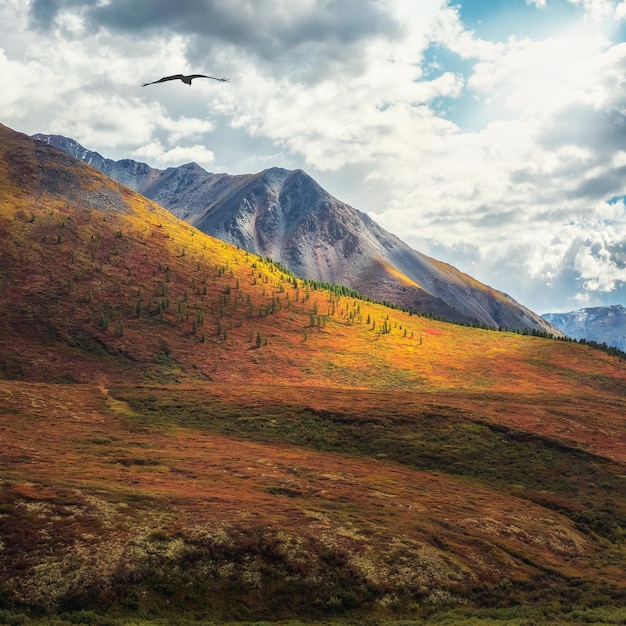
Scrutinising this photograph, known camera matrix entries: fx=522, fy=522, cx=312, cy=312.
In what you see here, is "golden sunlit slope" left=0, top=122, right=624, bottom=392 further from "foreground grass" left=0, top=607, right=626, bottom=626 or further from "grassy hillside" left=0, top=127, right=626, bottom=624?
"foreground grass" left=0, top=607, right=626, bottom=626

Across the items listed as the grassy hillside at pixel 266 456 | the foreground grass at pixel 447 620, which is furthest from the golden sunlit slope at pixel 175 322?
the foreground grass at pixel 447 620

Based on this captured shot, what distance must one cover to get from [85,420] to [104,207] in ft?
422

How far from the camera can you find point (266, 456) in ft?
205

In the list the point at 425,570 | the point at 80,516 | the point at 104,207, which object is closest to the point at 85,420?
the point at 80,516

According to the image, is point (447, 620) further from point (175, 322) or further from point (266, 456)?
point (175, 322)

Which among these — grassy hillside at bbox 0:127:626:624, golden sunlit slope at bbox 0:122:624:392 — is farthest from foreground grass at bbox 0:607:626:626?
golden sunlit slope at bbox 0:122:624:392

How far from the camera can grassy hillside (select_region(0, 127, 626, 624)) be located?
31.4 meters

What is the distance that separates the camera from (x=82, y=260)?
5768 inches

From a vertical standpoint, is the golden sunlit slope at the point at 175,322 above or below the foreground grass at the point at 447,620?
above

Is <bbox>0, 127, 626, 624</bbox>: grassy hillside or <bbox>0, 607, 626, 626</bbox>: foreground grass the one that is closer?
<bbox>0, 607, 626, 626</bbox>: foreground grass

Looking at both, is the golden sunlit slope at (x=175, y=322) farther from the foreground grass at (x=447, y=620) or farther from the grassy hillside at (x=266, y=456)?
the foreground grass at (x=447, y=620)

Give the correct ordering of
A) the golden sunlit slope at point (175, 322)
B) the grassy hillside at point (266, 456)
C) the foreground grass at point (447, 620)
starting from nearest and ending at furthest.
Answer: the foreground grass at point (447, 620) → the grassy hillside at point (266, 456) → the golden sunlit slope at point (175, 322)

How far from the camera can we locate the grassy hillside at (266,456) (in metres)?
31.4

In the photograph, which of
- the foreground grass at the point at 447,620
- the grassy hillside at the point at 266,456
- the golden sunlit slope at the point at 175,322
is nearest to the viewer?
the foreground grass at the point at 447,620
